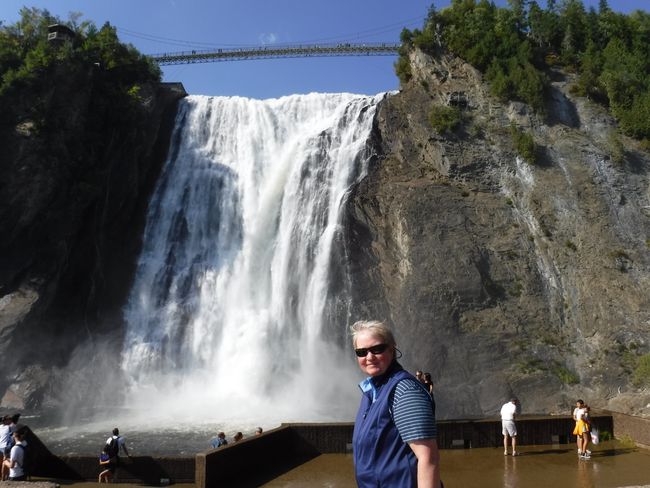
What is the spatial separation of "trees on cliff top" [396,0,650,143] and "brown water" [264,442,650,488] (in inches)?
909

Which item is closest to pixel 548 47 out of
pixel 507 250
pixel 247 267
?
pixel 507 250

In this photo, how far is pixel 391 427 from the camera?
288cm

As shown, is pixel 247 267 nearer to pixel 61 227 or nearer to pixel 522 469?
pixel 61 227

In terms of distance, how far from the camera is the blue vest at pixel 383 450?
9.26ft

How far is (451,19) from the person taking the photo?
3447 cm

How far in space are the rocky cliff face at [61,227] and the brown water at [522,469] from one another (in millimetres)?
20684

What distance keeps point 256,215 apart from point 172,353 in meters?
8.66

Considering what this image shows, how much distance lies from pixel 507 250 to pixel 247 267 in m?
12.8

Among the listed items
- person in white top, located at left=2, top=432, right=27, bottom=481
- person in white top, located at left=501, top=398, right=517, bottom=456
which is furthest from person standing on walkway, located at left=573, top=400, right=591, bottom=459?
person in white top, located at left=2, top=432, right=27, bottom=481

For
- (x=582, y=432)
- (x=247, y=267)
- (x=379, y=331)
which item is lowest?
(x=582, y=432)

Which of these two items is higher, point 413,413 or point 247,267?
point 247,267

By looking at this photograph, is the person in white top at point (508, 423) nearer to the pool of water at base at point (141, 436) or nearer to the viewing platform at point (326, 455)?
the viewing platform at point (326, 455)

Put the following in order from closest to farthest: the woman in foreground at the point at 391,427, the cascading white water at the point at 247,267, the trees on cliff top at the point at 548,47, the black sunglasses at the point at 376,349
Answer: the woman in foreground at the point at 391,427 → the black sunglasses at the point at 376,349 → the cascading white water at the point at 247,267 → the trees on cliff top at the point at 548,47

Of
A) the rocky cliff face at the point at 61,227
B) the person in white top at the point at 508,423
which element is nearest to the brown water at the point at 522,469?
the person in white top at the point at 508,423
